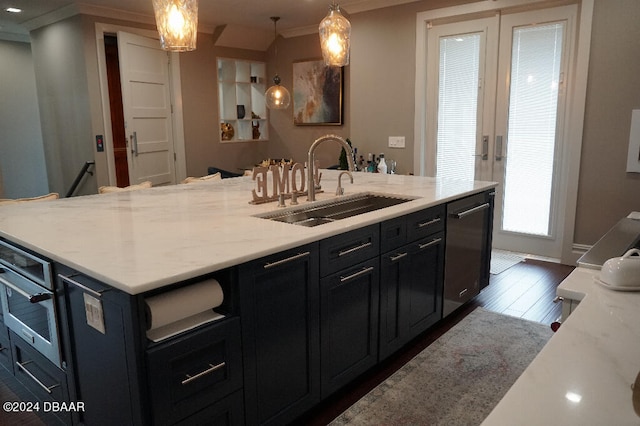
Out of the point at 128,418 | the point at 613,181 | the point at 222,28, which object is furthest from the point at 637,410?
the point at 222,28

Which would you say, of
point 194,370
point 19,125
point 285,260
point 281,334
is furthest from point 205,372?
point 19,125

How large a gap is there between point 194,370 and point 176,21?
5.94 feet

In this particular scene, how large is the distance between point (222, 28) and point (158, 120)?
5.19 ft

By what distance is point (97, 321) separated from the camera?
156 cm

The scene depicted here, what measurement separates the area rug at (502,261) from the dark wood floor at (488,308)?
2.7 inches

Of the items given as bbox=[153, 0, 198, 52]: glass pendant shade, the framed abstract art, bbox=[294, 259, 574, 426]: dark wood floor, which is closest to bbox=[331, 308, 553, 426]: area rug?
bbox=[294, 259, 574, 426]: dark wood floor

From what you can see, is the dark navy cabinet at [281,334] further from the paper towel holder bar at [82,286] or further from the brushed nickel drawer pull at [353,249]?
the paper towel holder bar at [82,286]

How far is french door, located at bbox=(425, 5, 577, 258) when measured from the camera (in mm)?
4312

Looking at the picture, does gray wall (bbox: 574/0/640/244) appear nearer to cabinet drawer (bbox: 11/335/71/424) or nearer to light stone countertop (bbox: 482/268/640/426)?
light stone countertop (bbox: 482/268/640/426)

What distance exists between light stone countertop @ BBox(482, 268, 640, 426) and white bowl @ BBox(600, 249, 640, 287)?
0.07 m

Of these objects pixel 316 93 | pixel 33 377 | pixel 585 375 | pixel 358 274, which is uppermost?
pixel 316 93

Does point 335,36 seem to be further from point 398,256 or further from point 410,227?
point 398,256

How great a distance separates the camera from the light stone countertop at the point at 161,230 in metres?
1.55

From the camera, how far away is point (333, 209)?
279cm
